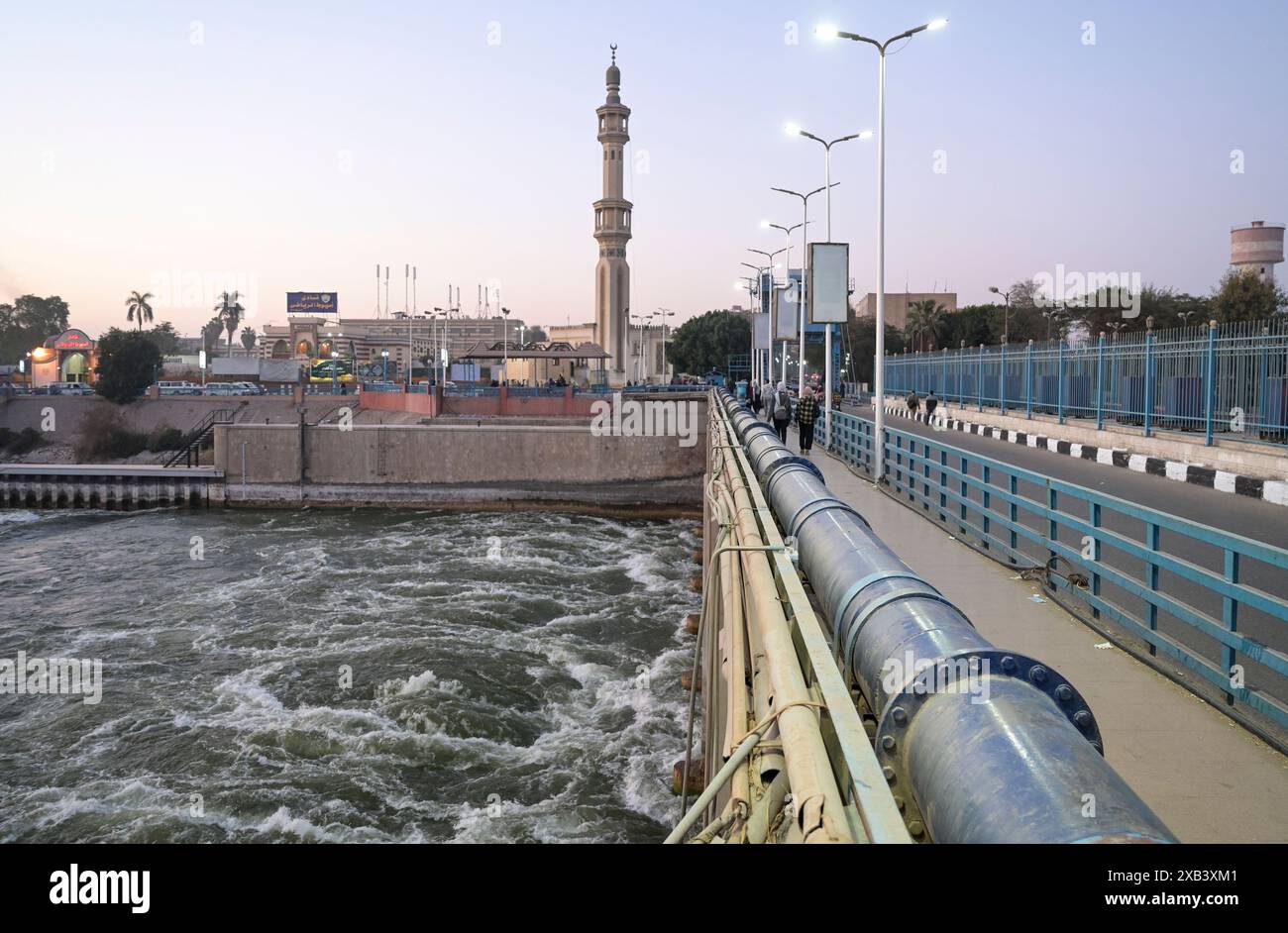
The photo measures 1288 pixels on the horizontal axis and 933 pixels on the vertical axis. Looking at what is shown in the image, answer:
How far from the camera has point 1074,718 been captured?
346 cm

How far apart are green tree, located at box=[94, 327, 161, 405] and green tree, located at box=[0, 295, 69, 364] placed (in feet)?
223

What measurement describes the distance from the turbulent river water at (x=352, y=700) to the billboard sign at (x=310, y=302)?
86958 mm

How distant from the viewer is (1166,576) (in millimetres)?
9312

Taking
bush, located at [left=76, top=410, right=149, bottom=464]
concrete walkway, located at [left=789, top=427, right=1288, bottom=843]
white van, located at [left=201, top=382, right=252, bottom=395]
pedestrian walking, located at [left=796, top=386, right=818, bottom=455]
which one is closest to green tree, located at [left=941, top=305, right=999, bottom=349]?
white van, located at [left=201, top=382, right=252, bottom=395]

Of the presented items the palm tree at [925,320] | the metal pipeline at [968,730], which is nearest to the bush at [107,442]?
the palm tree at [925,320]

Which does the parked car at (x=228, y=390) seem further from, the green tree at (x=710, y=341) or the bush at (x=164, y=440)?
the green tree at (x=710, y=341)

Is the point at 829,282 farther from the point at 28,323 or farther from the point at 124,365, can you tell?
the point at 28,323

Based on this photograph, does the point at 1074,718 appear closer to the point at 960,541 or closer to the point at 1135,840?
the point at 1135,840

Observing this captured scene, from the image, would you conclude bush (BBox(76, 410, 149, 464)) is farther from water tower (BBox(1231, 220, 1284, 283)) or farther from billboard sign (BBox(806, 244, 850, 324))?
water tower (BBox(1231, 220, 1284, 283))

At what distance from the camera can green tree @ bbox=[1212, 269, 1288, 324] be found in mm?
47219

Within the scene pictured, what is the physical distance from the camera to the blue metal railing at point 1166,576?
18.0ft

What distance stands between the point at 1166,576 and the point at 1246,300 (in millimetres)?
45333
